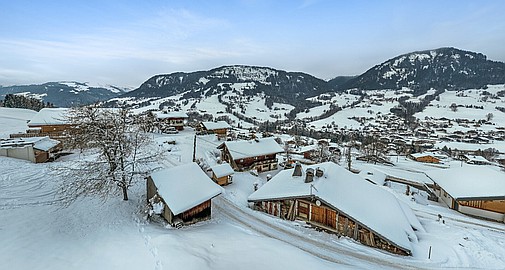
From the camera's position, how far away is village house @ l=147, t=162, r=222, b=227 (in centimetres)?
1745

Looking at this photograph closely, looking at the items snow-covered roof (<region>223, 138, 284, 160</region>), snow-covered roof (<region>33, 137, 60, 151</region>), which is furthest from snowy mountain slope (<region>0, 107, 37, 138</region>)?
snow-covered roof (<region>223, 138, 284, 160</region>)

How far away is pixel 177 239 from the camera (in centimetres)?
1420

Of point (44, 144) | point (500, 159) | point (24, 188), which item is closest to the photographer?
point (24, 188)

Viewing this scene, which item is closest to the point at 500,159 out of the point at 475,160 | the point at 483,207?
the point at 475,160

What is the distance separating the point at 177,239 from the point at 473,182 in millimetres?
29764

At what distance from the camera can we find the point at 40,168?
23.2 meters

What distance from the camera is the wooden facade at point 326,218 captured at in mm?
17812

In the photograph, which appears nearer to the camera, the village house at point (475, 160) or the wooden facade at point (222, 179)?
the wooden facade at point (222, 179)

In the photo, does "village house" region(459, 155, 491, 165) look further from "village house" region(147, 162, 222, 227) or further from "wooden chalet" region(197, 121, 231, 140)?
"village house" region(147, 162, 222, 227)

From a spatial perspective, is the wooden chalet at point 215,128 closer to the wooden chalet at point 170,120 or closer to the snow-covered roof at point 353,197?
the wooden chalet at point 170,120

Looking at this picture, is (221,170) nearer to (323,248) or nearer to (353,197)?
(353,197)

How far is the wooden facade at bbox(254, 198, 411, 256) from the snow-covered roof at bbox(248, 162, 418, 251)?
48cm

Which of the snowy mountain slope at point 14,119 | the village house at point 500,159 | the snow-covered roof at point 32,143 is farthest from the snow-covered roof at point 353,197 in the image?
the village house at point 500,159

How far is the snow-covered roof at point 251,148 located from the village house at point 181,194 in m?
15.6
